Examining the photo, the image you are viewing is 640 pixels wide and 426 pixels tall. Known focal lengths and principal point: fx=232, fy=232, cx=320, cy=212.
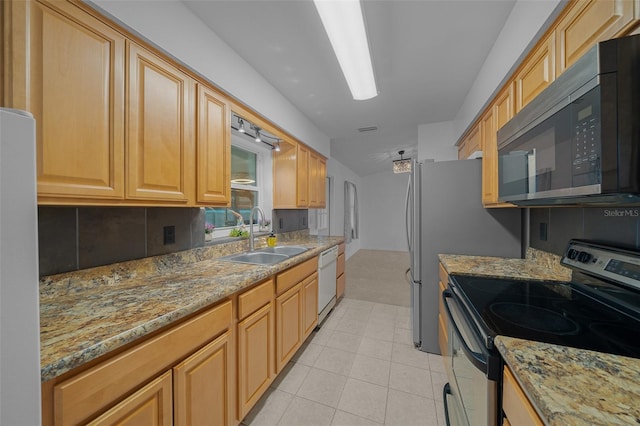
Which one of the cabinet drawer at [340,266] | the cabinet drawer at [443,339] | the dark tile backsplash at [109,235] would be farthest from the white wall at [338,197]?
the dark tile backsplash at [109,235]

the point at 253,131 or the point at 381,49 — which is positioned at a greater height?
the point at 381,49

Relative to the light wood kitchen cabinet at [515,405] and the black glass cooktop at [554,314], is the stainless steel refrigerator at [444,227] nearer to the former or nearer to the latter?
the black glass cooktop at [554,314]

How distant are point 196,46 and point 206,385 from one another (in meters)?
1.86

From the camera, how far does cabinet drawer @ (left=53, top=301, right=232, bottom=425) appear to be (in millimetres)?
638

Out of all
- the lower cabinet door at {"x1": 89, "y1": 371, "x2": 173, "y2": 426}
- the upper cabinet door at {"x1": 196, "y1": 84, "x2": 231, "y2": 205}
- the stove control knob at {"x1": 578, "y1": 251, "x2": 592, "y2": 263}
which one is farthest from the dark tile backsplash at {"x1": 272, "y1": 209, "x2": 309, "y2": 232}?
the stove control knob at {"x1": 578, "y1": 251, "x2": 592, "y2": 263}

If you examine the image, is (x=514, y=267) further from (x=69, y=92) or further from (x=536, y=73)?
(x=69, y=92)

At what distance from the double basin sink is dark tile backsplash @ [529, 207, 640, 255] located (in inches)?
72.7

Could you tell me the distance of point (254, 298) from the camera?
1400 millimetres

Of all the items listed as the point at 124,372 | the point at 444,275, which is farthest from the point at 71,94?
the point at 444,275

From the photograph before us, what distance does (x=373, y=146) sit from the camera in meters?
4.40

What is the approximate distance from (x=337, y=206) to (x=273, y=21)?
13.9 feet

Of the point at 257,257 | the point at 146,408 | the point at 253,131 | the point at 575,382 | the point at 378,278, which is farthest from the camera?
the point at 378,278

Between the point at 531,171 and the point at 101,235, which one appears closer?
the point at 531,171

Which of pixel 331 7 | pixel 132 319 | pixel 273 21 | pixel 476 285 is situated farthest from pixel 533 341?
pixel 273 21
